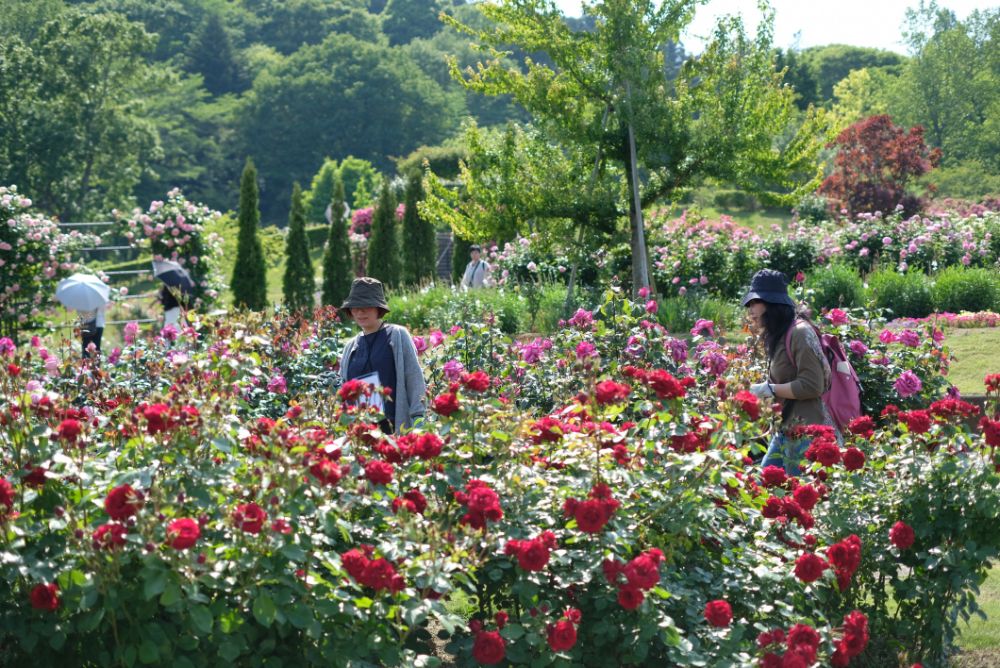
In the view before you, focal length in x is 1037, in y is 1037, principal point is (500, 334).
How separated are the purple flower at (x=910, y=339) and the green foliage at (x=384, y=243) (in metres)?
14.8

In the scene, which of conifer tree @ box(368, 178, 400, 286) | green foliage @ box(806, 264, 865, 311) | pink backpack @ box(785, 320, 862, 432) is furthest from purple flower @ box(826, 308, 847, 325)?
conifer tree @ box(368, 178, 400, 286)

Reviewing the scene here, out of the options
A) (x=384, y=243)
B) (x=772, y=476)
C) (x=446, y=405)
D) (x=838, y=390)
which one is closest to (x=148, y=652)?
(x=446, y=405)

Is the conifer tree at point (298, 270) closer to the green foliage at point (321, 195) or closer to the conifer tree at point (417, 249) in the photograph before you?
the conifer tree at point (417, 249)

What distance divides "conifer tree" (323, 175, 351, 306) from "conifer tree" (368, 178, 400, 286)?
1.91 feet

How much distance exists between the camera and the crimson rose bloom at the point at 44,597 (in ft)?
7.54

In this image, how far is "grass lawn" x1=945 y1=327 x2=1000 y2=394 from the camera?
827 cm

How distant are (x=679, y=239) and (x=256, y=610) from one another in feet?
40.5

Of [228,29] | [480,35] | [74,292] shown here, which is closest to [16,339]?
[74,292]

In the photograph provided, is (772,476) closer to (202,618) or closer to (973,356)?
(202,618)

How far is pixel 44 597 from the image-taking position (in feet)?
7.57

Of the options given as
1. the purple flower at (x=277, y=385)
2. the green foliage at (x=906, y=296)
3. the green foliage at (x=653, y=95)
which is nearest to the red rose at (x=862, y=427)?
the purple flower at (x=277, y=385)

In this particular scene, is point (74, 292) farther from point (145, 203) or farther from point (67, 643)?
point (145, 203)

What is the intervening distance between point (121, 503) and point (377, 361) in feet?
7.19

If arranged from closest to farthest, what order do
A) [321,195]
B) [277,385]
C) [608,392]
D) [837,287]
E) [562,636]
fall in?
[562,636] → [608,392] → [277,385] → [837,287] → [321,195]
